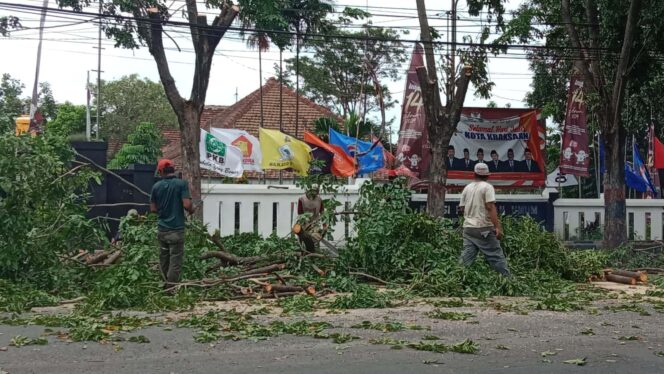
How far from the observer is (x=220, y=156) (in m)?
19.2

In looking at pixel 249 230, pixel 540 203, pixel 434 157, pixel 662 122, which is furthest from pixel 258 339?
pixel 662 122

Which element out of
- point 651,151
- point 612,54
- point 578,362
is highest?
point 612,54

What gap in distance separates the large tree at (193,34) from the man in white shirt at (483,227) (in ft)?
22.4

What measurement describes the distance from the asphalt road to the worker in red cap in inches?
81.5

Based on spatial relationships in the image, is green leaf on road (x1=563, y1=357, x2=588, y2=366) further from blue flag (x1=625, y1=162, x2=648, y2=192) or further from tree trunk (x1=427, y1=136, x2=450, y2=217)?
blue flag (x1=625, y1=162, x2=648, y2=192)

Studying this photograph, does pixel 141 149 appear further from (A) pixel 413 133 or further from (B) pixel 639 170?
(B) pixel 639 170

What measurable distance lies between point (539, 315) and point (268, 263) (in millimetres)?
4230

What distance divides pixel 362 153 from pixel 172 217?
11522mm

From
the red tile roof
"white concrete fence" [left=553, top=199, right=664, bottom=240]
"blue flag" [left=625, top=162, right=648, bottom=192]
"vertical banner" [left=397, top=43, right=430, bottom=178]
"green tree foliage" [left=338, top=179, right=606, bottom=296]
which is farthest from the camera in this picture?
the red tile roof

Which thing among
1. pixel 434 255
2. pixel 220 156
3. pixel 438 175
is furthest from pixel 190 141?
pixel 434 255

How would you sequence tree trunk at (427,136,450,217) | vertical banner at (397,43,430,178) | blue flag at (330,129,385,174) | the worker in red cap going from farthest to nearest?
blue flag at (330,129,385,174) < vertical banner at (397,43,430,178) < tree trunk at (427,136,450,217) < the worker in red cap

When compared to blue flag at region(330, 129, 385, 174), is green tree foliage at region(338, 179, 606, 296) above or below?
below

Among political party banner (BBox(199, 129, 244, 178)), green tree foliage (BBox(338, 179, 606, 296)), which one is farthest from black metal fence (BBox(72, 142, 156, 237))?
green tree foliage (BBox(338, 179, 606, 296))

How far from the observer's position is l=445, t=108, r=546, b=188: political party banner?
18859mm
